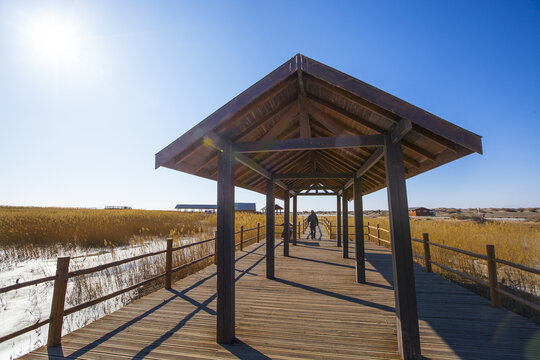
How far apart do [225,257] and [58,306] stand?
248 cm

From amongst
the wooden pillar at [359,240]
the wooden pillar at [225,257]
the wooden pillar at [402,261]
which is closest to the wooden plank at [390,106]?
the wooden pillar at [402,261]

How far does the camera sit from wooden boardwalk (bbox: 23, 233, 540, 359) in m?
3.00

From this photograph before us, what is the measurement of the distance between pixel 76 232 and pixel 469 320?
597 inches

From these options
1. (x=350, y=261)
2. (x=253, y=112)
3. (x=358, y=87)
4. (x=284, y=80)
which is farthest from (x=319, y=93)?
(x=350, y=261)

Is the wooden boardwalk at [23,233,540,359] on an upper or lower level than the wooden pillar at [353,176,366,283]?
lower

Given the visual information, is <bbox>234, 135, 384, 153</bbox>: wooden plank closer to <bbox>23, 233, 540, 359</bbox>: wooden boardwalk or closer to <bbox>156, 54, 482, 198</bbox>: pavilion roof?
<bbox>156, 54, 482, 198</bbox>: pavilion roof

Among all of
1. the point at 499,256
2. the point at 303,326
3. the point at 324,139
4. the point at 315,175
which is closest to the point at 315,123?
the point at 324,139

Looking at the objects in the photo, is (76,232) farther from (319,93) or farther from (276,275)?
(319,93)

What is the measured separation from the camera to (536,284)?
575 centimetres

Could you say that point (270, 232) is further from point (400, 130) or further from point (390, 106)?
point (390, 106)

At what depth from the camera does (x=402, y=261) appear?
2.95 m

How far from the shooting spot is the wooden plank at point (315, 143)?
3.38 meters

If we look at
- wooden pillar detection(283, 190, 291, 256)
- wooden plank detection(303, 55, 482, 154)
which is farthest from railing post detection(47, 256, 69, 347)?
wooden pillar detection(283, 190, 291, 256)

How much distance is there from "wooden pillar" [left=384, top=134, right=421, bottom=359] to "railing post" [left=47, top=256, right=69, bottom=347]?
4.54 meters
